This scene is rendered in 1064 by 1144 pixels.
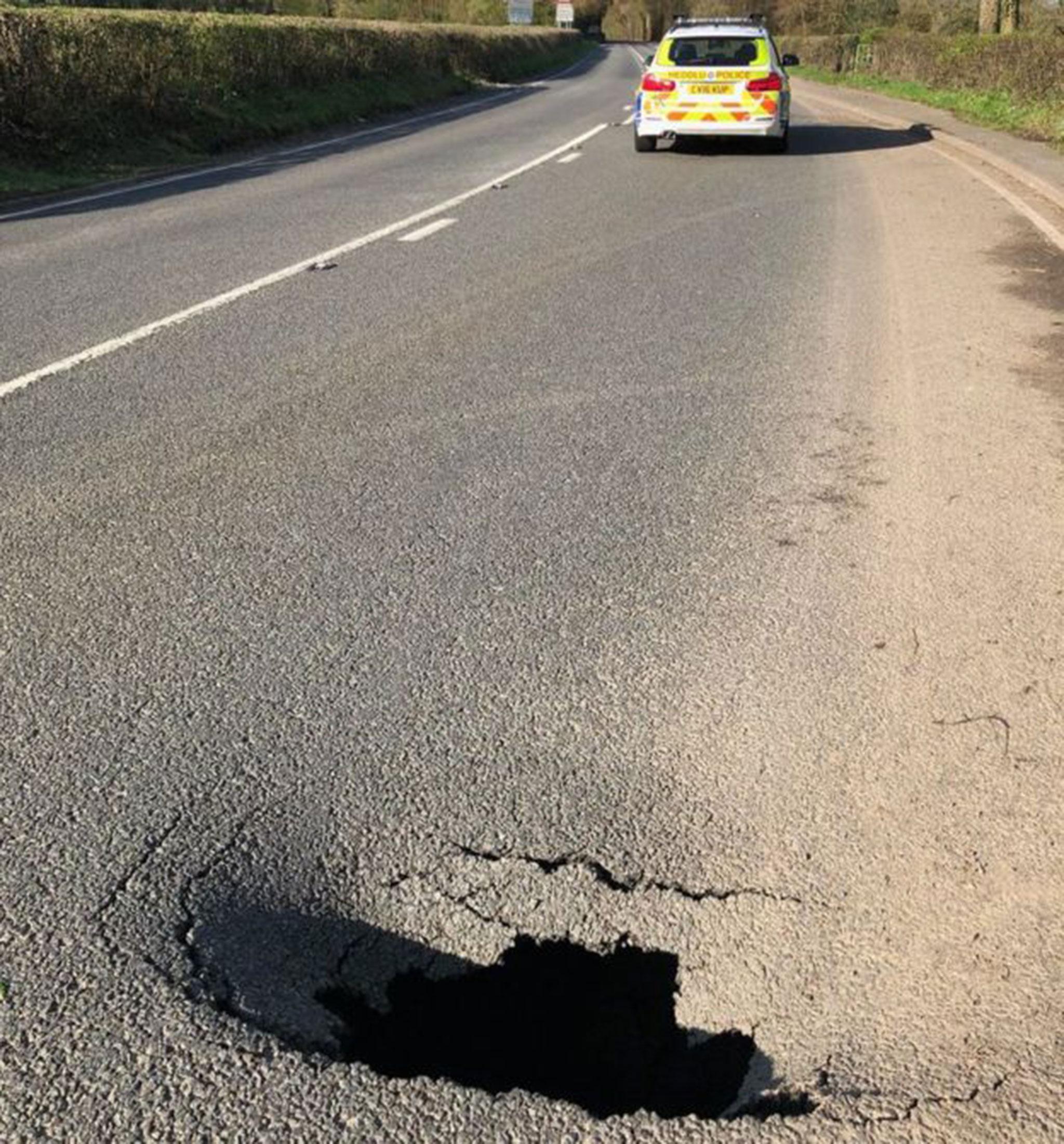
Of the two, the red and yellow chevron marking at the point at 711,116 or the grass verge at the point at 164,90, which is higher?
the grass verge at the point at 164,90

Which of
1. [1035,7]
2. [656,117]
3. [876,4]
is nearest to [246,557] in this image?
[656,117]

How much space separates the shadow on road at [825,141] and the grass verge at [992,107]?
4.66 feet

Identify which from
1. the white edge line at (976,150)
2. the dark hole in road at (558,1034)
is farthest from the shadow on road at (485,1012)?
the white edge line at (976,150)

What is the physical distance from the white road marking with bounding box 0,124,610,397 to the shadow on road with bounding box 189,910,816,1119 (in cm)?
412

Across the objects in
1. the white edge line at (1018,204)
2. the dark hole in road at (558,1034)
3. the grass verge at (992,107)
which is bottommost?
the grass verge at (992,107)

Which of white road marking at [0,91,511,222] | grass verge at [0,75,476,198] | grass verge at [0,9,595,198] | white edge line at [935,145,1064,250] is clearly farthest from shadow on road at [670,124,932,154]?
grass verge at [0,9,595,198]

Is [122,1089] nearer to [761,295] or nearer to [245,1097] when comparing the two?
[245,1097]

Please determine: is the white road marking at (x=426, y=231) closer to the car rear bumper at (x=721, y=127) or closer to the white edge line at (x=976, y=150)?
the white edge line at (x=976, y=150)

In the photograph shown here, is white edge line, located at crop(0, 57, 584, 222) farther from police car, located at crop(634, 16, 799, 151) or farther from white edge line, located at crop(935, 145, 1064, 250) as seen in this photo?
white edge line, located at crop(935, 145, 1064, 250)

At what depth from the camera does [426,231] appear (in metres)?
10.3

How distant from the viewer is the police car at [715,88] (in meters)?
16.1

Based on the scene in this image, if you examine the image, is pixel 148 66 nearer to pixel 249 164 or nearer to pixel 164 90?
pixel 164 90

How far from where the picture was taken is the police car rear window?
16391mm

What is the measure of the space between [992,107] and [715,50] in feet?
28.7
